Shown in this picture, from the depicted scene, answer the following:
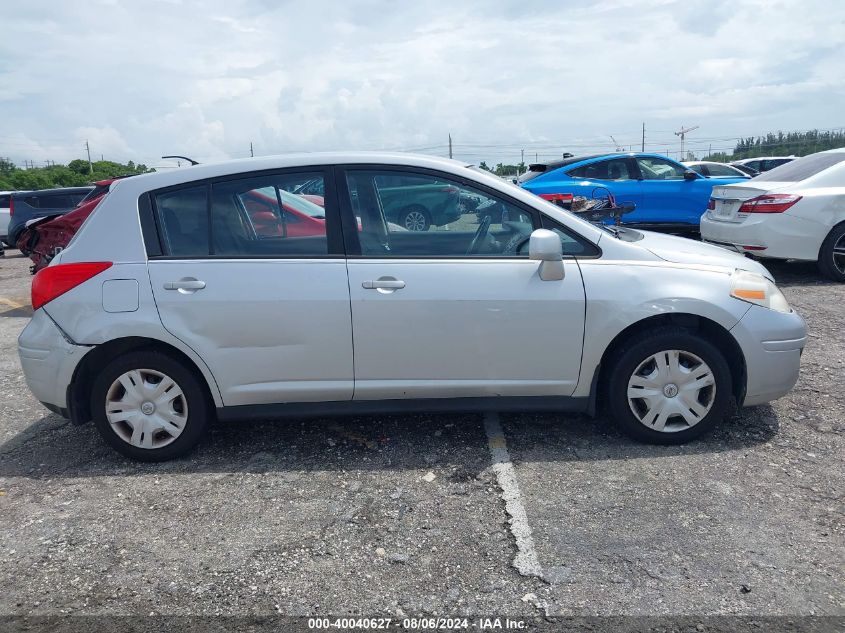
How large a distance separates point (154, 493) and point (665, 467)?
109 inches

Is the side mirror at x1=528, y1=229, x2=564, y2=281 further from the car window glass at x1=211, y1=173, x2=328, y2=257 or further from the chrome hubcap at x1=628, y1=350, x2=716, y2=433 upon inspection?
the car window glass at x1=211, y1=173, x2=328, y2=257

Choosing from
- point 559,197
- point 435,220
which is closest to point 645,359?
point 435,220

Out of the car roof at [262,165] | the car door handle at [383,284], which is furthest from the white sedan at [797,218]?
the car door handle at [383,284]

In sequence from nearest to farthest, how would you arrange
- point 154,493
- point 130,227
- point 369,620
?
point 369,620 < point 154,493 < point 130,227

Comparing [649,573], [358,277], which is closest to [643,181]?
[358,277]

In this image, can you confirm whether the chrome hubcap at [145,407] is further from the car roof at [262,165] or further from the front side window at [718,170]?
the front side window at [718,170]

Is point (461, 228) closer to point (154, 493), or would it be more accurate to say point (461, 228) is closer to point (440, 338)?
point (440, 338)

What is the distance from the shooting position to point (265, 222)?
13.2 ft

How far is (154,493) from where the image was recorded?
3.77m

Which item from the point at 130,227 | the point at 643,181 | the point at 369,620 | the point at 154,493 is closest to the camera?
the point at 369,620

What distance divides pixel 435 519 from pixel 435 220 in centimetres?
170

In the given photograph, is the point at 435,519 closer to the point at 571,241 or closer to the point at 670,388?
the point at 670,388

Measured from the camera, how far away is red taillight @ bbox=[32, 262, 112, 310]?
3.97 metres

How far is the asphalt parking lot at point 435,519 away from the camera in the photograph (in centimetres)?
282
